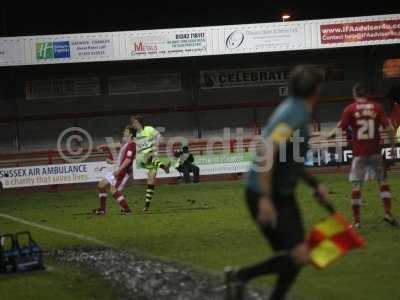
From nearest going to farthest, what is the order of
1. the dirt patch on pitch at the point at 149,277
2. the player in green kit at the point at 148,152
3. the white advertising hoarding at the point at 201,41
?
the dirt patch on pitch at the point at 149,277 < the player in green kit at the point at 148,152 < the white advertising hoarding at the point at 201,41

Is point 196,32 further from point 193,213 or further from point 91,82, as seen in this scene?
point 193,213

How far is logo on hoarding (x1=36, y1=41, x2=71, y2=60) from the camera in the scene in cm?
3247

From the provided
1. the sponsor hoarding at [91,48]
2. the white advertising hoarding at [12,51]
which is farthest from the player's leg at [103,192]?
the white advertising hoarding at [12,51]

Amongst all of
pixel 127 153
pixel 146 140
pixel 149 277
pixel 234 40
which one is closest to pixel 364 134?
pixel 149 277

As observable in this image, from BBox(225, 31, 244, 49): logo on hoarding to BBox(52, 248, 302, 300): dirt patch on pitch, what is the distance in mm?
22386

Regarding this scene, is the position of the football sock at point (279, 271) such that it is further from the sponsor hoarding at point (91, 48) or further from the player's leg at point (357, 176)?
the sponsor hoarding at point (91, 48)

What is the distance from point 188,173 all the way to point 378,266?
1864 cm

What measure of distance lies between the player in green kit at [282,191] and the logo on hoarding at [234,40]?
27.1 metres

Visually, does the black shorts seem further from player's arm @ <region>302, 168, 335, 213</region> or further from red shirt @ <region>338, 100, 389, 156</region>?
red shirt @ <region>338, 100, 389, 156</region>

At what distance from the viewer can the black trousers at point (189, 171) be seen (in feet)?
90.7

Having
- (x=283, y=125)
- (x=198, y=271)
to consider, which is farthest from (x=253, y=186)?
(x=198, y=271)

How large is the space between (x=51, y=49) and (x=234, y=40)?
7935 mm

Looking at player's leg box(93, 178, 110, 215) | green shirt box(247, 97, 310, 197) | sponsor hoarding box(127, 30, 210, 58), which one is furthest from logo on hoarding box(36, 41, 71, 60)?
green shirt box(247, 97, 310, 197)

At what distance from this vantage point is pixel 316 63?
3772 centimetres
